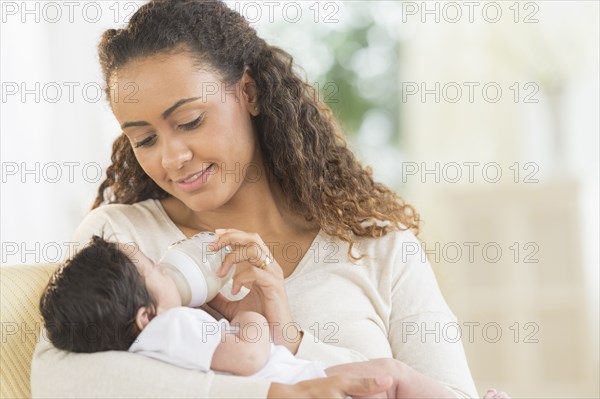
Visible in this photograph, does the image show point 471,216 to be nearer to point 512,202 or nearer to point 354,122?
point 512,202

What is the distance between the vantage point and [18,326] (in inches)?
67.7

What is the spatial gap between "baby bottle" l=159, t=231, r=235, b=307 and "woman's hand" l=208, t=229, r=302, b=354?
0.07 ft

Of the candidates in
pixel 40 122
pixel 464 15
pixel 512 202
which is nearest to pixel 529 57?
pixel 464 15

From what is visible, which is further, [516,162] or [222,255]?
[516,162]

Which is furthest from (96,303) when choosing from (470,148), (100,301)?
(470,148)

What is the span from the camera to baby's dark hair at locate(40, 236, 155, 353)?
56.5 inches

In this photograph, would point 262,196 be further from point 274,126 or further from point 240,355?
point 240,355

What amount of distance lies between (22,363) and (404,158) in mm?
3275

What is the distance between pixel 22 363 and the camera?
1.70m

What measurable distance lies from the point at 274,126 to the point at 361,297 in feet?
1.43

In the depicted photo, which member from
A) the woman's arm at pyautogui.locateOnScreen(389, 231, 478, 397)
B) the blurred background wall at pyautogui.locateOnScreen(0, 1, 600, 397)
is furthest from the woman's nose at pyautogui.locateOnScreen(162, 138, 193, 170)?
the blurred background wall at pyautogui.locateOnScreen(0, 1, 600, 397)

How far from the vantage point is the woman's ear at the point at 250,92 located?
1.96 meters

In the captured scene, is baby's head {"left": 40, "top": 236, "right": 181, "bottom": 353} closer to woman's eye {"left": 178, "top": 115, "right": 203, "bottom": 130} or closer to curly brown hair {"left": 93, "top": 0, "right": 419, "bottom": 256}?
woman's eye {"left": 178, "top": 115, "right": 203, "bottom": 130}

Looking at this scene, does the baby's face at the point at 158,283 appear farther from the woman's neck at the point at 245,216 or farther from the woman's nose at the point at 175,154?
the woman's neck at the point at 245,216
